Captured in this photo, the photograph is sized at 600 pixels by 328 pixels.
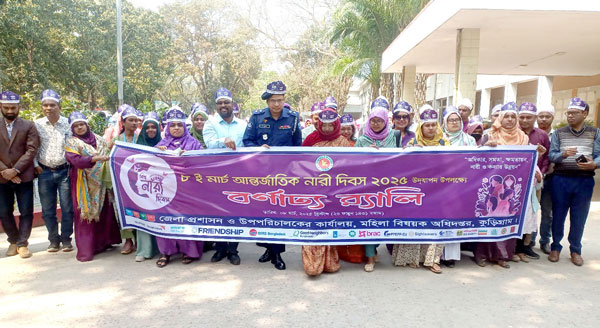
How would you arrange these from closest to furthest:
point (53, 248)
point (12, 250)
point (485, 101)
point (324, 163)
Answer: point (324, 163) < point (12, 250) < point (53, 248) < point (485, 101)

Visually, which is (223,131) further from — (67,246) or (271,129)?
(67,246)

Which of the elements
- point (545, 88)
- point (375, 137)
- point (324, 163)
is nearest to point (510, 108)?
point (375, 137)

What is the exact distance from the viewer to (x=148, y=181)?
4340 millimetres

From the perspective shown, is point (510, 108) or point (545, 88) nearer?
point (510, 108)

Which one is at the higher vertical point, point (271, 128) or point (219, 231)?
point (271, 128)

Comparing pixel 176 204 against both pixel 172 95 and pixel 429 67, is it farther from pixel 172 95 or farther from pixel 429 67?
pixel 172 95

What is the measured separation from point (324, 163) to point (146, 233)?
2.13 meters

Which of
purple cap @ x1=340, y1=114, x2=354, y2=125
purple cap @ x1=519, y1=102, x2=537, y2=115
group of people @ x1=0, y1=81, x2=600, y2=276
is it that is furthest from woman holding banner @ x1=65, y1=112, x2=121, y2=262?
purple cap @ x1=519, y1=102, x2=537, y2=115

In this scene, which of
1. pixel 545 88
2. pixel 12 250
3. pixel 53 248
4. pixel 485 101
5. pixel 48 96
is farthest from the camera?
pixel 485 101

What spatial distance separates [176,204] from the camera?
14.1ft

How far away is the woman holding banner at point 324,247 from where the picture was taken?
3996mm

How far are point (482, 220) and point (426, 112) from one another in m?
1.25

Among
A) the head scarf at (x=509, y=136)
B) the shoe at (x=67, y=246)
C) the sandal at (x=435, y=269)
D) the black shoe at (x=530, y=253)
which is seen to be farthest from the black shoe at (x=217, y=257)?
the black shoe at (x=530, y=253)

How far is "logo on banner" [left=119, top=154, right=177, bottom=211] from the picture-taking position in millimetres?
4293
